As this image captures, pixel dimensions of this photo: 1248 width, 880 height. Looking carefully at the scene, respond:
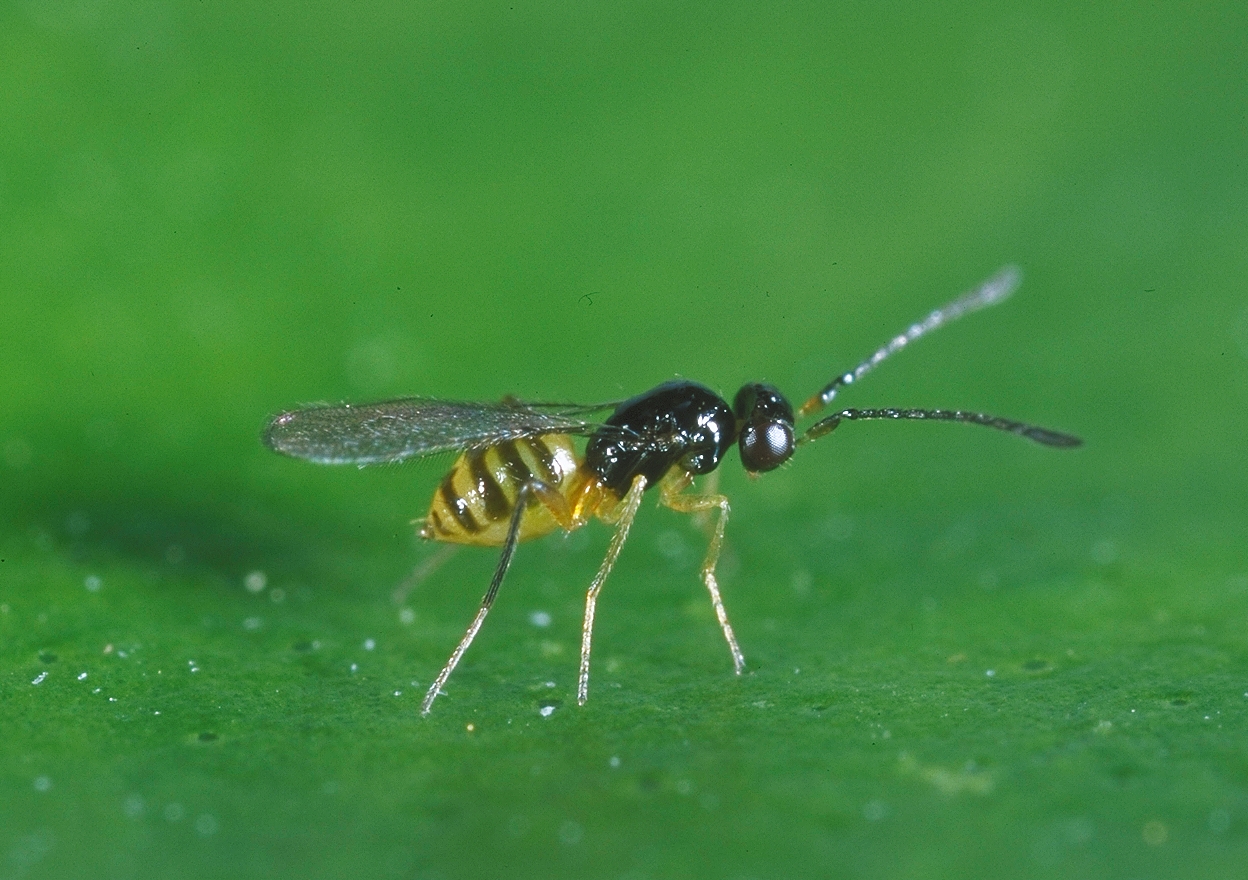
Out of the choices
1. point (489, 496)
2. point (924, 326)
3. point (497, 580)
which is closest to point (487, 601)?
point (497, 580)

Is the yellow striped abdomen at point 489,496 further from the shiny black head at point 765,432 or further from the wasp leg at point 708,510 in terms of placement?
the shiny black head at point 765,432

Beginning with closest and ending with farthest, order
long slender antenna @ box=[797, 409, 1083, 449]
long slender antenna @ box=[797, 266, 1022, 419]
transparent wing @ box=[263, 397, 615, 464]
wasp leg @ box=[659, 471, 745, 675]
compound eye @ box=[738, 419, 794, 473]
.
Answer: wasp leg @ box=[659, 471, 745, 675], transparent wing @ box=[263, 397, 615, 464], long slender antenna @ box=[797, 409, 1083, 449], compound eye @ box=[738, 419, 794, 473], long slender antenna @ box=[797, 266, 1022, 419]

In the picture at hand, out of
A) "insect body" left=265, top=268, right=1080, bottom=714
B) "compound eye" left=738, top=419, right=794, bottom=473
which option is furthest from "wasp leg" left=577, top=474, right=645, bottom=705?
"compound eye" left=738, top=419, right=794, bottom=473

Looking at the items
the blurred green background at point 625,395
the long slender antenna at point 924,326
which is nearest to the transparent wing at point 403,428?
the blurred green background at point 625,395

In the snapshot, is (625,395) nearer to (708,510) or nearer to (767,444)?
(708,510)

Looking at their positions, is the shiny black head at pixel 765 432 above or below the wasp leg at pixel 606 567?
above

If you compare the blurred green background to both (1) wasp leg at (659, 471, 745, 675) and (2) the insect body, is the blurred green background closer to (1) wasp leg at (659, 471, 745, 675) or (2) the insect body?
(1) wasp leg at (659, 471, 745, 675)
